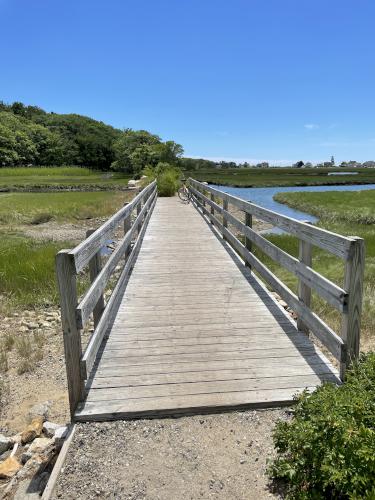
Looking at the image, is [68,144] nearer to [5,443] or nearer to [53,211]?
[53,211]

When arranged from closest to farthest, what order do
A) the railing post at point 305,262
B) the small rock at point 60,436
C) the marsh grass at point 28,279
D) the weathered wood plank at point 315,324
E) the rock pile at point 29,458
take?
the rock pile at point 29,458 → the small rock at point 60,436 → the weathered wood plank at point 315,324 → the railing post at point 305,262 → the marsh grass at point 28,279

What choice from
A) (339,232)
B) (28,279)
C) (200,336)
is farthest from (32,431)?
(339,232)

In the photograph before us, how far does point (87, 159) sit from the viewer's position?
111m

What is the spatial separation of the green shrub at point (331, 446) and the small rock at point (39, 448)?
1.64 m

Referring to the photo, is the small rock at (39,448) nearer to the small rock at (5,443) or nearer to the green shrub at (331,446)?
the small rock at (5,443)

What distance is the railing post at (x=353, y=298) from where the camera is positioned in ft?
10.4

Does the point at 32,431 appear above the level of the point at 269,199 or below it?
above

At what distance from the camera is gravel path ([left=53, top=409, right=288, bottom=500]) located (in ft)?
8.15

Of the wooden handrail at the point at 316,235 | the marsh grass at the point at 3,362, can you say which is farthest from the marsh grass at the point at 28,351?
the wooden handrail at the point at 316,235

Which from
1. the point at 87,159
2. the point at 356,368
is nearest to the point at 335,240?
the point at 356,368

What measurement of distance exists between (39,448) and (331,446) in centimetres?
219

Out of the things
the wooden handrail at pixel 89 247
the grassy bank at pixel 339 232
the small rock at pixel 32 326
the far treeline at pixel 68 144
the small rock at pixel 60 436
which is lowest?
the grassy bank at pixel 339 232

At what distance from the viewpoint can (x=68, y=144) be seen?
10694 cm

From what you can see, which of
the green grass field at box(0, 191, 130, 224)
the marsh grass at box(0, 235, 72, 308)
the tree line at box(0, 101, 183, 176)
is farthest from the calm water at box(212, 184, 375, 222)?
the marsh grass at box(0, 235, 72, 308)
